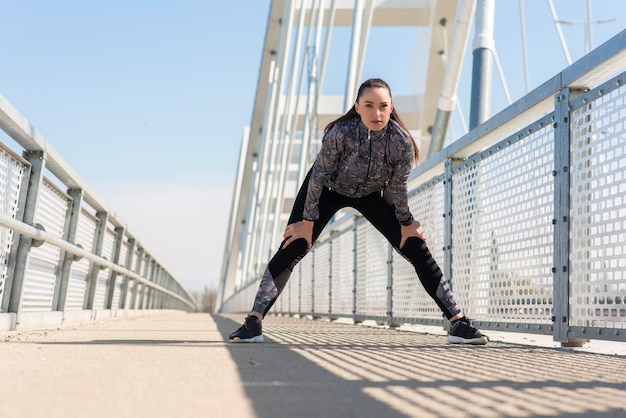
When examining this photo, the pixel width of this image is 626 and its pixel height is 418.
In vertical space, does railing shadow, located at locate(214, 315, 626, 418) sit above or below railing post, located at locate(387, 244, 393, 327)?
below

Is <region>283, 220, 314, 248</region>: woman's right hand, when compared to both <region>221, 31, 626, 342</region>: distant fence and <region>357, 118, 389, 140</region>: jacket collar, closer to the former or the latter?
<region>357, 118, 389, 140</region>: jacket collar

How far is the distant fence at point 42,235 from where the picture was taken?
441cm

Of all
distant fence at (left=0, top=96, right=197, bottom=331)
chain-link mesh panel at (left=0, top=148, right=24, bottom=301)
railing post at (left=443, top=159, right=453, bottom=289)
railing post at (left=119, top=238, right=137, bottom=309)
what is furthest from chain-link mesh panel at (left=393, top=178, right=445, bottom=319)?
railing post at (left=119, top=238, right=137, bottom=309)

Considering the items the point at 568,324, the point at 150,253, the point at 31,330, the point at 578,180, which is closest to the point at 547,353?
the point at 568,324

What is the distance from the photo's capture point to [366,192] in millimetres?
4293

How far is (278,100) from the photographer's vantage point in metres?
22.2

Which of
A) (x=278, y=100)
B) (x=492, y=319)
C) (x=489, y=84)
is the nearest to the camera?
(x=492, y=319)

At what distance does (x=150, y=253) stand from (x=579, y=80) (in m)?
10.8

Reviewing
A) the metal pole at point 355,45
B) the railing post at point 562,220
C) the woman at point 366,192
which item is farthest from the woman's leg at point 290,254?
the metal pole at point 355,45

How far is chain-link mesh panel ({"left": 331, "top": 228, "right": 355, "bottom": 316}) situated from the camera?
8.98 meters

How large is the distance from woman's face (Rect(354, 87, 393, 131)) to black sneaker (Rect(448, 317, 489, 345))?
1067 mm

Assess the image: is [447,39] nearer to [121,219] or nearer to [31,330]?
[121,219]

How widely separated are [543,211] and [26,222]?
2.74 m

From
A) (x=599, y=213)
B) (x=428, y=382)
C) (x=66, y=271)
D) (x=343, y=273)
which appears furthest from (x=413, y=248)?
(x=343, y=273)
